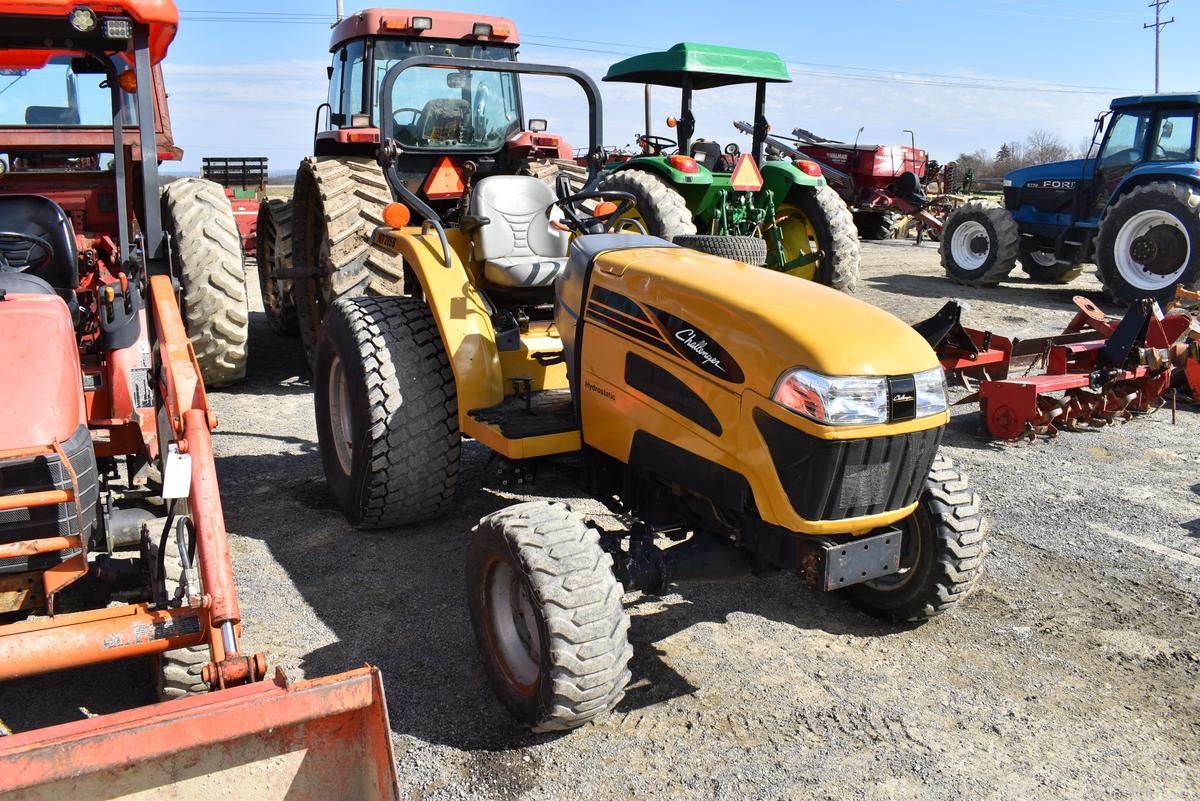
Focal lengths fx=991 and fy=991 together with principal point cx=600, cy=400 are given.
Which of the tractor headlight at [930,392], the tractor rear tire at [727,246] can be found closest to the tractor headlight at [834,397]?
the tractor headlight at [930,392]

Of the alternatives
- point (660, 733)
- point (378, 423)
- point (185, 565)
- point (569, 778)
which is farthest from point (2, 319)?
point (660, 733)

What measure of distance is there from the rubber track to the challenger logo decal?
128cm

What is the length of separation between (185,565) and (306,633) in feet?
2.72

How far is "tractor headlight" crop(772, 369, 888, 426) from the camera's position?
271 centimetres

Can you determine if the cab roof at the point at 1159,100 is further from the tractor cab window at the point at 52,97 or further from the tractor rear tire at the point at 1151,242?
the tractor cab window at the point at 52,97

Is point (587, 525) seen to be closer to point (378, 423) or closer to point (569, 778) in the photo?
point (569, 778)

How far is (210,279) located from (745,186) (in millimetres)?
4632

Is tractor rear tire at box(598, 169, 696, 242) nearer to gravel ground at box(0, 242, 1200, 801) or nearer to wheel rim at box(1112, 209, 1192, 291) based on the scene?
gravel ground at box(0, 242, 1200, 801)

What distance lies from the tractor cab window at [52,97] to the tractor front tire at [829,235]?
20.2ft

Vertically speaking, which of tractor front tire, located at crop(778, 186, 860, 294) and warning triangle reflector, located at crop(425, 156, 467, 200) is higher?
warning triangle reflector, located at crop(425, 156, 467, 200)

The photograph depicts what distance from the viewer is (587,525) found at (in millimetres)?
3115

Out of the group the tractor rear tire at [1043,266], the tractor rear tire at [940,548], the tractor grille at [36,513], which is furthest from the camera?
the tractor rear tire at [1043,266]

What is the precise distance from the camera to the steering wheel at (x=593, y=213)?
430cm

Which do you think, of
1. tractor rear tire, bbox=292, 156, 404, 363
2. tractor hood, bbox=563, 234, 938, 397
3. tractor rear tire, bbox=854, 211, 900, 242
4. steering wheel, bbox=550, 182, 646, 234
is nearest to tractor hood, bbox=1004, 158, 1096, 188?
tractor rear tire, bbox=854, 211, 900, 242
